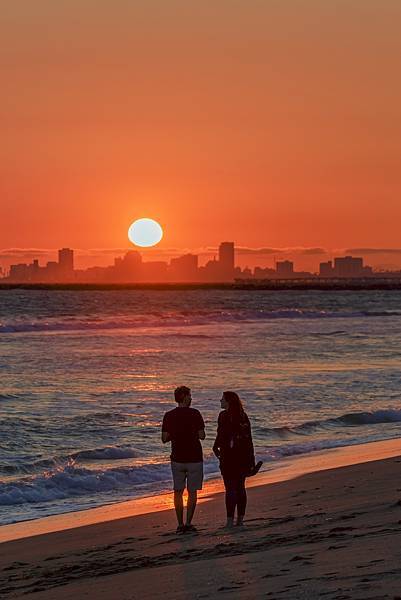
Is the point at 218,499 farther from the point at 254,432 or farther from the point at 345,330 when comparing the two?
the point at 345,330

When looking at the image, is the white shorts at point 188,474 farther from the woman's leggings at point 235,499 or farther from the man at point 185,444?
the woman's leggings at point 235,499

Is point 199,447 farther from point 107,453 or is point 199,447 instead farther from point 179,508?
point 107,453

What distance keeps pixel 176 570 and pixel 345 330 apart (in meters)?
61.5

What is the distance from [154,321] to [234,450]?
258 feet

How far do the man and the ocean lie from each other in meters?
3.00

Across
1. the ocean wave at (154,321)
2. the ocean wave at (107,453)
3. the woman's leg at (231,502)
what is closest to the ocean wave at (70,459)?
the ocean wave at (107,453)

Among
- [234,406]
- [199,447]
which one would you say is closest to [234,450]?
[199,447]

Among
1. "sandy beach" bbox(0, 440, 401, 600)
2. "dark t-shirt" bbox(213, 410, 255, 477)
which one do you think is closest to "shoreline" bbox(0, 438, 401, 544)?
"sandy beach" bbox(0, 440, 401, 600)

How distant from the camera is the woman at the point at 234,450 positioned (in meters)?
10.6

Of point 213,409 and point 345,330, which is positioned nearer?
point 213,409

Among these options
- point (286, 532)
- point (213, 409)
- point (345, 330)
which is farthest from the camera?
point (345, 330)

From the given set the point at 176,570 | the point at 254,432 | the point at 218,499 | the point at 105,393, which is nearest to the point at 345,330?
the point at 105,393

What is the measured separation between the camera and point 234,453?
10688 mm

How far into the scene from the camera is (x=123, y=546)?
33.3 ft
